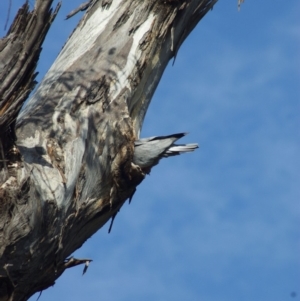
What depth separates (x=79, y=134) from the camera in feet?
11.0

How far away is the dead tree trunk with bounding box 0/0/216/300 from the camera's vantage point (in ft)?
9.40

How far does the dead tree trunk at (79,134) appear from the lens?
287cm

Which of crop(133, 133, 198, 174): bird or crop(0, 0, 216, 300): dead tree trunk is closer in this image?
crop(0, 0, 216, 300): dead tree trunk

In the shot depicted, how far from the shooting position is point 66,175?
3.18 meters

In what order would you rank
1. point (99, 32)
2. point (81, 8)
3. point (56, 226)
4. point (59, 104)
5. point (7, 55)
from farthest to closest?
point (81, 8)
point (99, 32)
point (59, 104)
point (56, 226)
point (7, 55)

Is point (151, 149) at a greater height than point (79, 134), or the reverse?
point (151, 149)

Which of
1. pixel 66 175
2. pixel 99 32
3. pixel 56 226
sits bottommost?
pixel 56 226

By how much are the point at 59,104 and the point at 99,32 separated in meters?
0.71

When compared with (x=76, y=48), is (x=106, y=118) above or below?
below

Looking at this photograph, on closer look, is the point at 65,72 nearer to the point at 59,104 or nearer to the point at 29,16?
the point at 59,104

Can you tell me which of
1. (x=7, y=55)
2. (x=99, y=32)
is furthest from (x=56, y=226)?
(x=99, y=32)

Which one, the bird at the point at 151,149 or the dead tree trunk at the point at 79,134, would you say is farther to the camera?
the bird at the point at 151,149

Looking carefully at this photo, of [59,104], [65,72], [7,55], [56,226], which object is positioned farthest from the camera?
[65,72]

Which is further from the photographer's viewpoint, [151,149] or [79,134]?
[151,149]
